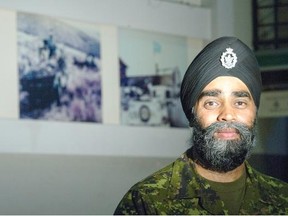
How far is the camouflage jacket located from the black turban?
206 mm

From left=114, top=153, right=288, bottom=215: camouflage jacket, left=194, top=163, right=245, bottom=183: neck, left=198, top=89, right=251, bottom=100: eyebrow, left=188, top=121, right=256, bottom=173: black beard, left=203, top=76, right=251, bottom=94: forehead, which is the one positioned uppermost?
left=203, top=76, right=251, bottom=94: forehead

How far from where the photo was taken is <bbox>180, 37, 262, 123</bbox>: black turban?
7.71 ft

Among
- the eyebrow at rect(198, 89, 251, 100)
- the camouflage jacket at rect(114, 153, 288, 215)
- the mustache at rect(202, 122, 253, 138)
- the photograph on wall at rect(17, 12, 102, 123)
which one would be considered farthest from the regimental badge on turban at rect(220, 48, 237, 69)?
the photograph on wall at rect(17, 12, 102, 123)

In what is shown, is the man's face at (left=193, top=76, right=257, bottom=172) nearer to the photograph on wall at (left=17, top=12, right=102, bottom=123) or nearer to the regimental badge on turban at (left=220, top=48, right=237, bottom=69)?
the regimental badge on turban at (left=220, top=48, right=237, bottom=69)

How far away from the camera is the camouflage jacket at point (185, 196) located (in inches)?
88.2

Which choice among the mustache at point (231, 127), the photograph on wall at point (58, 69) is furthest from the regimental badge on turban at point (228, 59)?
the photograph on wall at point (58, 69)

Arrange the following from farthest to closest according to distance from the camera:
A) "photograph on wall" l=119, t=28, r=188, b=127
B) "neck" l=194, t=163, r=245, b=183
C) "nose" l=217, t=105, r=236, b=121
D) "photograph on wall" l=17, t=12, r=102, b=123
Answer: "photograph on wall" l=119, t=28, r=188, b=127, "photograph on wall" l=17, t=12, r=102, b=123, "neck" l=194, t=163, r=245, b=183, "nose" l=217, t=105, r=236, b=121

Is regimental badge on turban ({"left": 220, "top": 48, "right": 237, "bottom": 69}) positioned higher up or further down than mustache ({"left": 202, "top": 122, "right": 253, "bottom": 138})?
higher up

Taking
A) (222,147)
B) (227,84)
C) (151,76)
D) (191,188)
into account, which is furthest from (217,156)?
(151,76)

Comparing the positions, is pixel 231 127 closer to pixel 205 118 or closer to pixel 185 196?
pixel 205 118

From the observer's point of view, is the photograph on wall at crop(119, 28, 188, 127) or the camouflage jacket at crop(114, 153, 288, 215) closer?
the camouflage jacket at crop(114, 153, 288, 215)

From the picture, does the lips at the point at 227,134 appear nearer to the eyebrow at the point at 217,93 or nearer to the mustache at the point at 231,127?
the mustache at the point at 231,127

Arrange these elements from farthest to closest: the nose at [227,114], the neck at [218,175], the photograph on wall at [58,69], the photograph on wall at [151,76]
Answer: the photograph on wall at [151,76], the photograph on wall at [58,69], the neck at [218,175], the nose at [227,114]

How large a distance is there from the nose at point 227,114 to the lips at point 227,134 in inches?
1.4
